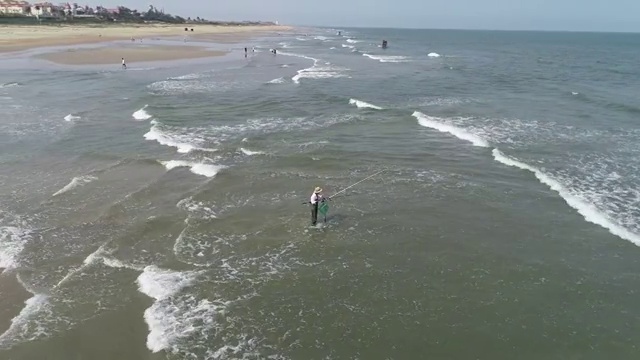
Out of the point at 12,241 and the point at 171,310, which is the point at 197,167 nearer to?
the point at 12,241

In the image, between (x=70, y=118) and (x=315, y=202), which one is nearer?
(x=315, y=202)

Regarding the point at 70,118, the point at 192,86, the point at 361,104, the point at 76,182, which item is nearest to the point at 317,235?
the point at 76,182

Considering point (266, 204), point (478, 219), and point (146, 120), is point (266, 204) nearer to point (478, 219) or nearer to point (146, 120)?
point (478, 219)

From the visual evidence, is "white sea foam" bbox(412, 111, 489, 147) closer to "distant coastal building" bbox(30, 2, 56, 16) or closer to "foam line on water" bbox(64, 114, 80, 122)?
"foam line on water" bbox(64, 114, 80, 122)

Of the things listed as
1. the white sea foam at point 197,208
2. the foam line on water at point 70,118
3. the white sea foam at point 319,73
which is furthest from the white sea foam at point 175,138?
the white sea foam at point 319,73

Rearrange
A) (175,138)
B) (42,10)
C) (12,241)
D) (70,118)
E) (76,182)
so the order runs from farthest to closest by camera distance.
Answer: (42,10)
(70,118)
(175,138)
(76,182)
(12,241)

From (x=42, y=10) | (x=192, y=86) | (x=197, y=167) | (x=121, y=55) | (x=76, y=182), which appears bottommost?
(x=76, y=182)

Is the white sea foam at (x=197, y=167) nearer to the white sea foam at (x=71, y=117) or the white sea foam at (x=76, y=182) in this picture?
the white sea foam at (x=76, y=182)
